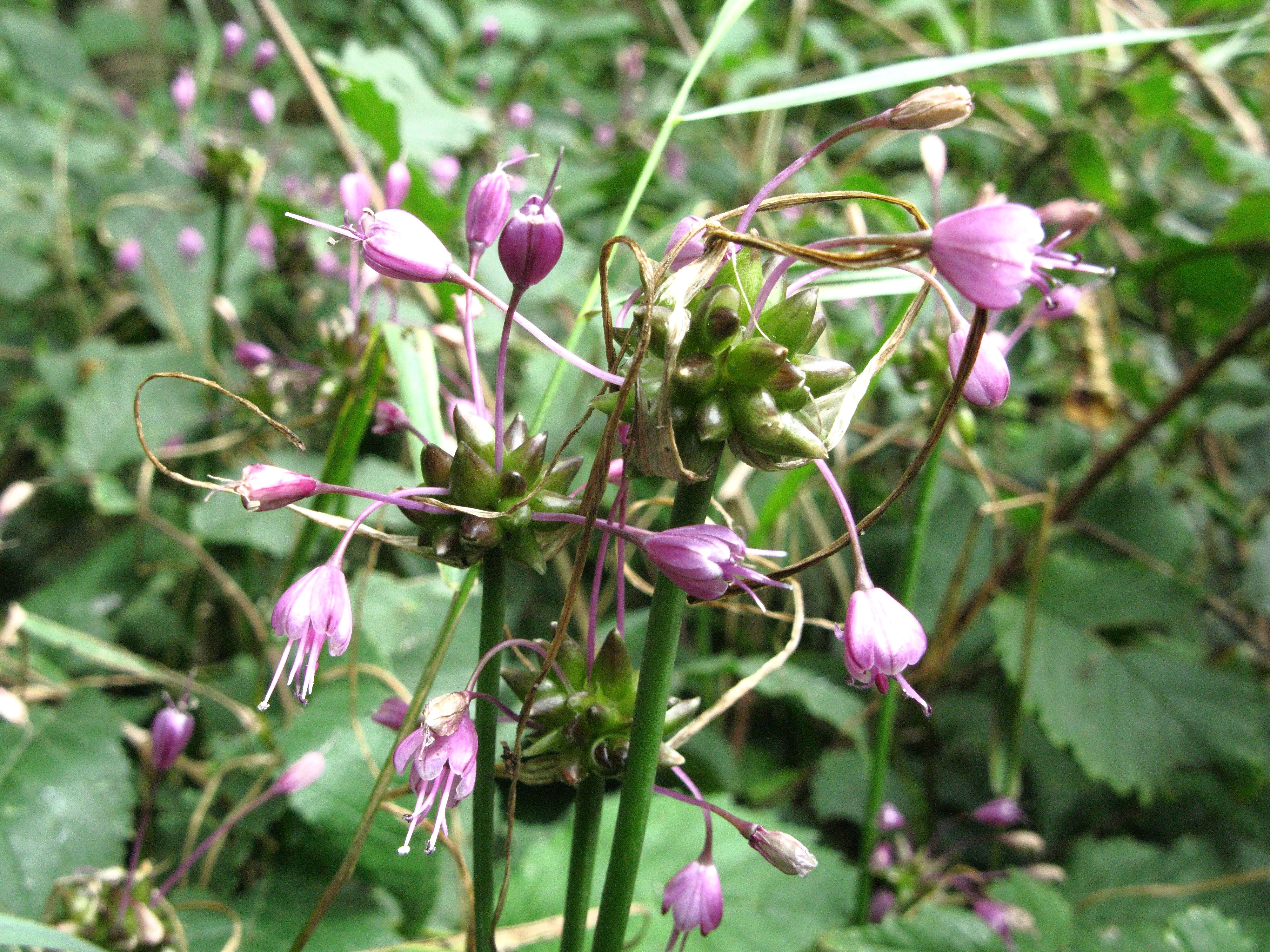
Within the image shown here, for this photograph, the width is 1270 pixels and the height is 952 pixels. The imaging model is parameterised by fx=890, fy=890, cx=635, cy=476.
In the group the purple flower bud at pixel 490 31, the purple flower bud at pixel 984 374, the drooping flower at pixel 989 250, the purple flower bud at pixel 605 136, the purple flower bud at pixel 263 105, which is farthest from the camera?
the purple flower bud at pixel 605 136

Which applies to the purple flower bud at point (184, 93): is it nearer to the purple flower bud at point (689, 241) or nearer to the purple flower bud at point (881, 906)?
the purple flower bud at point (689, 241)

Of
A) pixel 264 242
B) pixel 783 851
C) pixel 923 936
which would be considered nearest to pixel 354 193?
pixel 783 851

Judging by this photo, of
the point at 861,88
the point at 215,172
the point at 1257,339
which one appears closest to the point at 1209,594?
the point at 1257,339

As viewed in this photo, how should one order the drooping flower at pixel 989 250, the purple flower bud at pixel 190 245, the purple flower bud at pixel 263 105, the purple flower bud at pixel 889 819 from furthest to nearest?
1. the purple flower bud at pixel 190 245
2. the purple flower bud at pixel 263 105
3. the purple flower bud at pixel 889 819
4. the drooping flower at pixel 989 250

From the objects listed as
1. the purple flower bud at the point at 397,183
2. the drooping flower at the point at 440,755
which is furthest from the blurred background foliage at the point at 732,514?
the drooping flower at the point at 440,755

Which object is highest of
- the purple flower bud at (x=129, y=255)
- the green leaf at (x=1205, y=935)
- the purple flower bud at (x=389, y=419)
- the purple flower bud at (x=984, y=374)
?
the purple flower bud at (x=129, y=255)

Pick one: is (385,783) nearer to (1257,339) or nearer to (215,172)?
(215,172)
